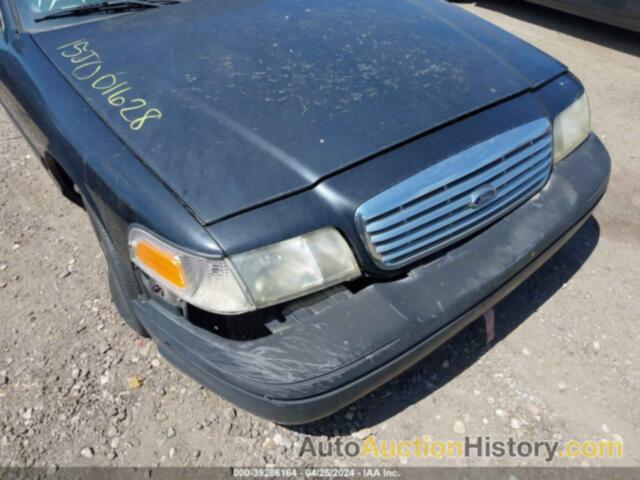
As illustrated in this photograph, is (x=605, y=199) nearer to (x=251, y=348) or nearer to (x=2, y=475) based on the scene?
(x=251, y=348)

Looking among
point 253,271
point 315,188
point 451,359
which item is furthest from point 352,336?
point 451,359

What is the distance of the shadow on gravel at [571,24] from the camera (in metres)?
4.96

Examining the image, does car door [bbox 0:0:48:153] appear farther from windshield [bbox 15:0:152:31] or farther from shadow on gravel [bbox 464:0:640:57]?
shadow on gravel [bbox 464:0:640:57]

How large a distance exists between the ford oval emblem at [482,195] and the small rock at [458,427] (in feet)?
2.81

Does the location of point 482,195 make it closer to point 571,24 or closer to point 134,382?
point 134,382

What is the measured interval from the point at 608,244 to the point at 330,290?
187 centimetres

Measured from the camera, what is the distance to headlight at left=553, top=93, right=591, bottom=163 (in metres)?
2.17

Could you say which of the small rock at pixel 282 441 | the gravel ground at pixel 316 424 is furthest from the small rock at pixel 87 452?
the small rock at pixel 282 441

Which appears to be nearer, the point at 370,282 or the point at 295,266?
the point at 295,266

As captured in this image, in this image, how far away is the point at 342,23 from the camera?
2361 millimetres

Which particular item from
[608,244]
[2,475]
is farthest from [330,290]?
[608,244]

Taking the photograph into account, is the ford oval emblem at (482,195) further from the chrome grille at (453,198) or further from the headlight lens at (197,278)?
the headlight lens at (197,278)

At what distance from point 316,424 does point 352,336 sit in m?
0.67

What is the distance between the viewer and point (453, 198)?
5.87 feet
